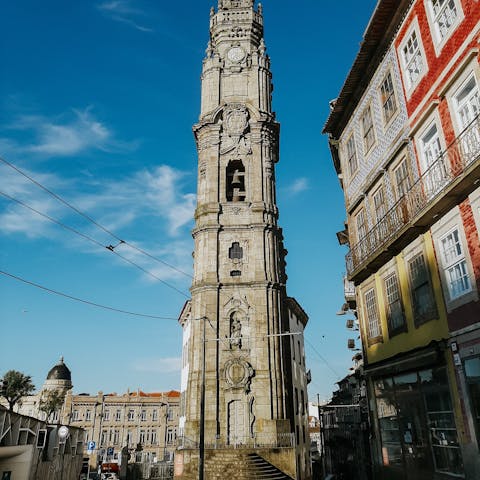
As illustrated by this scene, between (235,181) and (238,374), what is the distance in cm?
1492

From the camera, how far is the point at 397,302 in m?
13.4

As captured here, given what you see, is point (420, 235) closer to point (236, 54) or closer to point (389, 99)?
point (389, 99)

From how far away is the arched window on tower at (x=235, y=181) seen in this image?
35344 millimetres

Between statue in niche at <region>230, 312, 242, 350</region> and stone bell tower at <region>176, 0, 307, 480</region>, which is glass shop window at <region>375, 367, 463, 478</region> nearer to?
stone bell tower at <region>176, 0, 307, 480</region>

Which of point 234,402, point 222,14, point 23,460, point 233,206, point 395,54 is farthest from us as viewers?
point 222,14

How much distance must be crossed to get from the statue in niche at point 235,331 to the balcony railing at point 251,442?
18.9 feet

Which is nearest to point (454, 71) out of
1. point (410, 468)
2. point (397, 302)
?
point (397, 302)

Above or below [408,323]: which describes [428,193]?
above

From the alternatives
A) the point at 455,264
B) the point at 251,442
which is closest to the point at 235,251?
the point at 251,442

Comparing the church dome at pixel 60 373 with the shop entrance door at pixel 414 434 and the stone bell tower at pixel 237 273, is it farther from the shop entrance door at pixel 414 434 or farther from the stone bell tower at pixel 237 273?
the shop entrance door at pixel 414 434

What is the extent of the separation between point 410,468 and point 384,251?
6.09 metres

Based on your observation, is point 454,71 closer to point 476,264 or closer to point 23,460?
point 476,264

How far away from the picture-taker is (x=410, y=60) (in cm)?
1331

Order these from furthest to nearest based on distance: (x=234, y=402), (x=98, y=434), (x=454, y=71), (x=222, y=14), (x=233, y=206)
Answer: (x=98, y=434)
(x=222, y=14)
(x=233, y=206)
(x=234, y=402)
(x=454, y=71)
